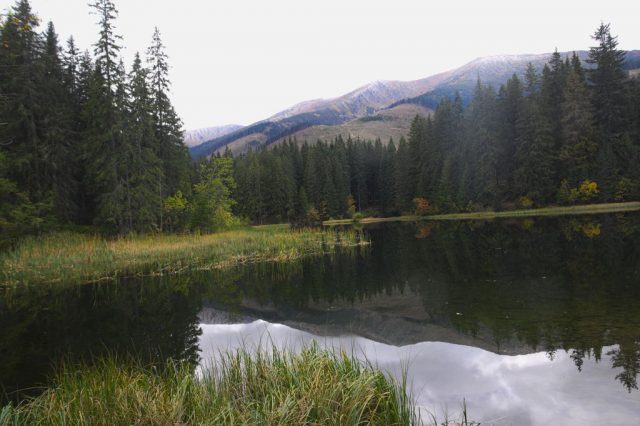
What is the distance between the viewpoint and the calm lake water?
565cm

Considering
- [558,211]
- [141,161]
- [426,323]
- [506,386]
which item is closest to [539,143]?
[558,211]

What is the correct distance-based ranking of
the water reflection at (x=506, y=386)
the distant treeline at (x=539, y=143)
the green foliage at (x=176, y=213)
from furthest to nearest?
the distant treeline at (x=539, y=143)
the green foliage at (x=176, y=213)
the water reflection at (x=506, y=386)

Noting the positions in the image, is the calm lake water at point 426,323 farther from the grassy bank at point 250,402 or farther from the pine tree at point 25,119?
the pine tree at point 25,119

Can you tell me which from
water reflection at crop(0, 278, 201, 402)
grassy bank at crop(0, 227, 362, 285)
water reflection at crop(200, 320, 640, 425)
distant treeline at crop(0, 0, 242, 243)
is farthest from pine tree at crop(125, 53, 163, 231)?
water reflection at crop(200, 320, 640, 425)

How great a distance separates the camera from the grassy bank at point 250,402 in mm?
3928

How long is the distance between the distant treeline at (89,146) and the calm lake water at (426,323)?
18.4 m

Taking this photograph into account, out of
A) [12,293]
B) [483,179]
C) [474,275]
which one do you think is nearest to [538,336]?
[474,275]

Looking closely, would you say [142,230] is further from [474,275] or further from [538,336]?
[538,336]

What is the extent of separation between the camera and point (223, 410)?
393 cm

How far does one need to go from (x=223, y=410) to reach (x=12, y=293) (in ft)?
55.7

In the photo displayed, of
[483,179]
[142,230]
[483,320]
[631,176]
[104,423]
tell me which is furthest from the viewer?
[483,179]

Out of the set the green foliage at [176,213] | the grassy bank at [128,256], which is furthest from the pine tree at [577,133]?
the green foliage at [176,213]

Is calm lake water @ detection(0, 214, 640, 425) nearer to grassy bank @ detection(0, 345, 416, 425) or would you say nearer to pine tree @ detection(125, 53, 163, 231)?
grassy bank @ detection(0, 345, 416, 425)

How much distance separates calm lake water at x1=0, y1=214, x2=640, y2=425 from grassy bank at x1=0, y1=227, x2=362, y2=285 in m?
2.26
